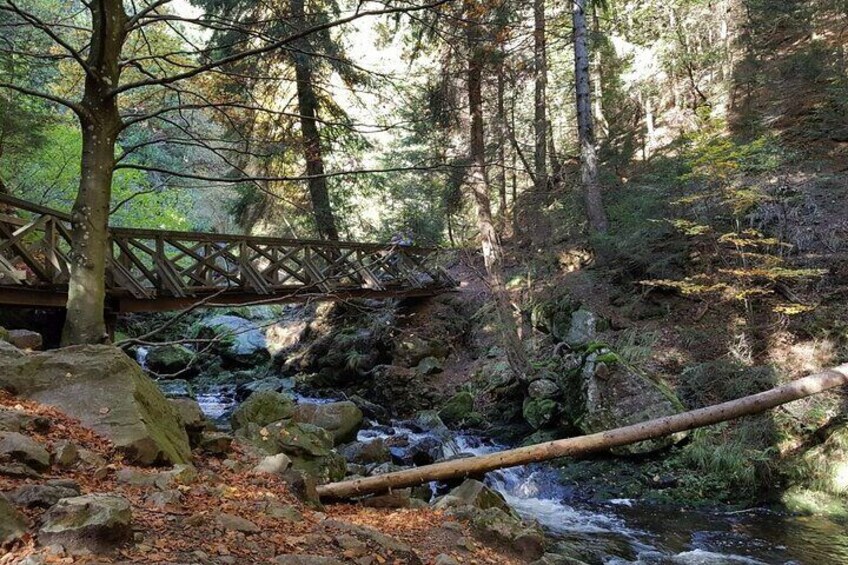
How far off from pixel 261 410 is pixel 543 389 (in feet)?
17.3

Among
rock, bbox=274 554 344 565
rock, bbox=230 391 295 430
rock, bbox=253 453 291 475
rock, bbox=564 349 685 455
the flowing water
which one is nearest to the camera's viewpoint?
rock, bbox=274 554 344 565

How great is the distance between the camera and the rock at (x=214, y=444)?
13.9 ft

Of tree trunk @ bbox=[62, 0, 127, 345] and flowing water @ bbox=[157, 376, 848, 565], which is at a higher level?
tree trunk @ bbox=[62, 0, 127, 345]

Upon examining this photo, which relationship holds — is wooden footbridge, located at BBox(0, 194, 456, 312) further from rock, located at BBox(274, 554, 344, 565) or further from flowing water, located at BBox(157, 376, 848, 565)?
flowing water, located at BBox(157, 376, 848, 565)

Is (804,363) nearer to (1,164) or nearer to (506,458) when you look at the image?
(506,458)

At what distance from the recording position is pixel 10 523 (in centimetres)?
198

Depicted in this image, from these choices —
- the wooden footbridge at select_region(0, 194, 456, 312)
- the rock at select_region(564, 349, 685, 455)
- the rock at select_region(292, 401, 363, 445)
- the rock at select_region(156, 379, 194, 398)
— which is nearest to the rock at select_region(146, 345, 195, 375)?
the rock at select_region(156, 379, 194, 398)

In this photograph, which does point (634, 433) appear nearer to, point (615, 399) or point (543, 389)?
point (615, 399)

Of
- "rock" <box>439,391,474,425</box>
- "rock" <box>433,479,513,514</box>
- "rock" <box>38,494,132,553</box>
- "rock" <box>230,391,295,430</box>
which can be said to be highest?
"rock" <box>38,494,132,553</box>

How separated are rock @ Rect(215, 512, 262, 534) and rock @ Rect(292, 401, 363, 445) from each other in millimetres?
4591

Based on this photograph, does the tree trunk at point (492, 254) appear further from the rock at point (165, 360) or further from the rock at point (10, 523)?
the rock at point (165, 360)

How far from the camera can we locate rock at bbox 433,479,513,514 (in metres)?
4.77

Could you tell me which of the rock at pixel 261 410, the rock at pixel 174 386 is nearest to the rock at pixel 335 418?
the rock at pixel 261 410

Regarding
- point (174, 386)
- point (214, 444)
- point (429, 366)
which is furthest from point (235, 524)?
point (174, 386)
